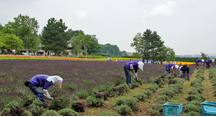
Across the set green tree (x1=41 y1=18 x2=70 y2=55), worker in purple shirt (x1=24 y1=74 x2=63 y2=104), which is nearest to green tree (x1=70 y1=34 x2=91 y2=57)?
green tree (x1=41 y1=18 x2=70 y2=55)

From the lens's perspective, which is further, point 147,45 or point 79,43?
point 79,43

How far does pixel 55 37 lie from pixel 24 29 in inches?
320

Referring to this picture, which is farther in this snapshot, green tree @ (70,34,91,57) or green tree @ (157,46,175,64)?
green tree @ (70,34,91,57)

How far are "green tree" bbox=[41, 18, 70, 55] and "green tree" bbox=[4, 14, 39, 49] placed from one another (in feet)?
11.0

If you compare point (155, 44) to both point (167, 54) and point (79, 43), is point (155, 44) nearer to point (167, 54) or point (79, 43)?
point (167, 54)

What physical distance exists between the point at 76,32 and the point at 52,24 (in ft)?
215

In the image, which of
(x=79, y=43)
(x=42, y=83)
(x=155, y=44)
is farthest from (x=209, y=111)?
(x=79, y=43)

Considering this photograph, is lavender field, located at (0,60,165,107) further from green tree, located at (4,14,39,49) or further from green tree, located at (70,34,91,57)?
green tree, located at (70,34,91,57)

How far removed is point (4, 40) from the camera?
39531 millimetres

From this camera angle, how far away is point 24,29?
45906 mm

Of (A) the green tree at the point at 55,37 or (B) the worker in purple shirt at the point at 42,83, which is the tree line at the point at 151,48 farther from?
(B) the worker in purple shirt at the point at 42,83

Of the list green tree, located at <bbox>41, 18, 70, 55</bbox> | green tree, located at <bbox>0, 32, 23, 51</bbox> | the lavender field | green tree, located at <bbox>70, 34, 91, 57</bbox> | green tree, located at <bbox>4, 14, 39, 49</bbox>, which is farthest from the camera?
green tree, located at <bbox>70, 34, 91, 57</bbox>

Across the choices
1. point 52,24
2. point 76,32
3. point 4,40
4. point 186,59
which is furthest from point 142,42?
point 76,32

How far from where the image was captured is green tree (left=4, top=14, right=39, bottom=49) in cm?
4624
